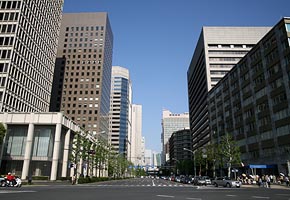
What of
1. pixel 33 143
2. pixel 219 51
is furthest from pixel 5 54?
pixel 219 51

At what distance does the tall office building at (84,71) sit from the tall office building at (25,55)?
33982mm

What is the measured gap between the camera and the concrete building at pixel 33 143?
5481cm

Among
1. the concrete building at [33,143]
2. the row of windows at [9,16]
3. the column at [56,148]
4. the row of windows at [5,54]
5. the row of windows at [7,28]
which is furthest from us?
the row of windows at [9,16]

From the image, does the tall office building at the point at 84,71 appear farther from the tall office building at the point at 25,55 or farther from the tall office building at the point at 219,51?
the tall office building at the point at 219,51

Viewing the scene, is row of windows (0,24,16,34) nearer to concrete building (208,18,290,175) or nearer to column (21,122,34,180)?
column (21,122,34,180)

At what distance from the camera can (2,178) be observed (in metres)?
31.5

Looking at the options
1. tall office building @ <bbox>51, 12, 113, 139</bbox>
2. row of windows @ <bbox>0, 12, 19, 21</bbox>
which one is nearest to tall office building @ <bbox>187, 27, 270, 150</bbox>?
tall office building @ <bbox>51, 12, 113, 139</bbox>

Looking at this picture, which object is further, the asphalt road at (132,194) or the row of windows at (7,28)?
the row of windows at (7,28)

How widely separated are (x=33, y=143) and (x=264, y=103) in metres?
53.8

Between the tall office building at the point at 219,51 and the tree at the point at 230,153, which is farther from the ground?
the tall office building at the point at 219,51

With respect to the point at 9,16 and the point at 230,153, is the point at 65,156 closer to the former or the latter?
the point at 230,153

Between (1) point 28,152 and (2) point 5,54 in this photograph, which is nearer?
(1) point 28,152

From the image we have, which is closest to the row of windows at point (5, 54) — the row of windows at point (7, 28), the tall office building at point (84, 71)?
the row of windows at point (7, 28)

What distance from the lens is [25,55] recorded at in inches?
2842
